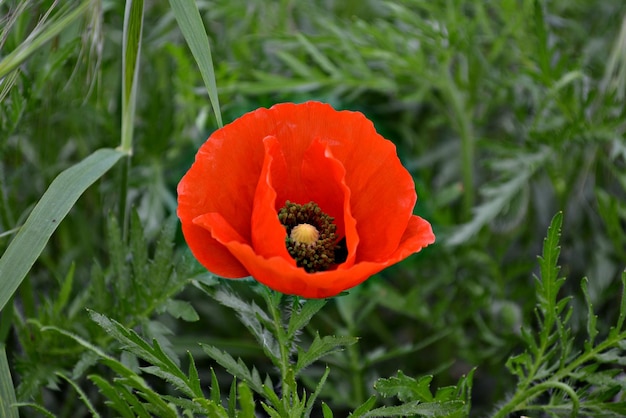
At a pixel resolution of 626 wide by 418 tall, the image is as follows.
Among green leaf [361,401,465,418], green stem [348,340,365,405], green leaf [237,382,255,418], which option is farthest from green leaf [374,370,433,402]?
green stem [348,340,365,405]

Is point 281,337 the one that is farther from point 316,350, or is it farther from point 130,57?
point 130,57

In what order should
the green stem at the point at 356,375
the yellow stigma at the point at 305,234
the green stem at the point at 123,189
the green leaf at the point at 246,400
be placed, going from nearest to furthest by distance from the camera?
the green leaf at the point at 246,400
the yellow stigma at the point at 305,234
the green stem at the point at 123,189
the green stem at the point at 356,375

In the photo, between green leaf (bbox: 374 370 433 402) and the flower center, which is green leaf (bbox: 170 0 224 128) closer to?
the flower center

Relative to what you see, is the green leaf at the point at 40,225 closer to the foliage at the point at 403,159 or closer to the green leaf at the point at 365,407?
the foliage at the point at 403,159

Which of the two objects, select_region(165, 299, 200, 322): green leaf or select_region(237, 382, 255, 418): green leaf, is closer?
select_region(237, 382, 255, 418): green leaf

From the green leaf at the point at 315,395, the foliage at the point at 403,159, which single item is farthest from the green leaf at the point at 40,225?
the green leaf at the point at 315,395

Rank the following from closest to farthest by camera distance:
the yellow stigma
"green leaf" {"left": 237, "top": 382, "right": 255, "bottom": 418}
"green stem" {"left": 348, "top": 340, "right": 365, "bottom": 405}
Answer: "green leaf" {"left": 237, "top": 382, "right": 255, "bottom": 418} < the yellow stigma < "green stem" {"left": 348, "top": 340, "right": 365, "bottom": 405}
